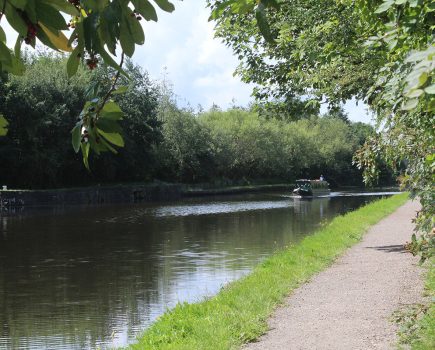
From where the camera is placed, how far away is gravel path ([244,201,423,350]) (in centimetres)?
692

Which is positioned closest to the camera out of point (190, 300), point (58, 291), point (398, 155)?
point (398, 155)

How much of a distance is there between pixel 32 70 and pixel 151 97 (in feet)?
44.2

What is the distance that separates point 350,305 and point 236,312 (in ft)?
5.07

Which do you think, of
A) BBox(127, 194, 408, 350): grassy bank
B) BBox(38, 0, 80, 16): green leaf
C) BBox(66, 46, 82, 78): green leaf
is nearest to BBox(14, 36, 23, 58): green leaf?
BBox(66, 46, 82, 78): green leaf

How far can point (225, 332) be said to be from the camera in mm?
7551

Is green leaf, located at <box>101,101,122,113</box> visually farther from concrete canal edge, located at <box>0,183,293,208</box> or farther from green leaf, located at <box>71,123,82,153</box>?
concrete canal edge, located at <box>0,183,293,208</box>

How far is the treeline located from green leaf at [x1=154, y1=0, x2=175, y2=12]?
594 inches

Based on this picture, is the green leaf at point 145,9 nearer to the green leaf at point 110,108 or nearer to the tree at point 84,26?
the tree at point 84,26

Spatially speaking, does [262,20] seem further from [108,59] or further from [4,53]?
[4,53]

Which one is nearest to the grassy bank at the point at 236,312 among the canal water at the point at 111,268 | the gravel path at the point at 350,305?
the gravel path at the point at 350,305

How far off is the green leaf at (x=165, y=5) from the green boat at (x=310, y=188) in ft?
177

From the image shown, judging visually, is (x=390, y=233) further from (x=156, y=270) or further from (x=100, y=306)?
(x=100, y=306)

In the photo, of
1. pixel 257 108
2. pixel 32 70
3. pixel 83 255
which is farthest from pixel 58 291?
pixel 32 70

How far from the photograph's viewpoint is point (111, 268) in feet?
57.0
